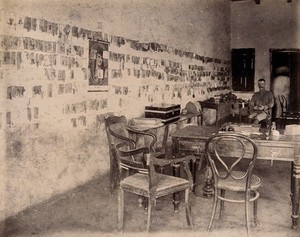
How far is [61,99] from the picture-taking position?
394 cm

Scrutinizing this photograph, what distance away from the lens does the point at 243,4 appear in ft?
38.6

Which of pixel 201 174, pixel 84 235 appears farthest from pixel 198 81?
pixel 84 235

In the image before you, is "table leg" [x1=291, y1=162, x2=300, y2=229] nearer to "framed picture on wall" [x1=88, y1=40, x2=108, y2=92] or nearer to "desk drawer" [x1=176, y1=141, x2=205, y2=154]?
"desk drawer" [x1=176, y1=141, x2=205, y2=154]

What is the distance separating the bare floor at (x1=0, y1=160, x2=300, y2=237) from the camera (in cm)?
309

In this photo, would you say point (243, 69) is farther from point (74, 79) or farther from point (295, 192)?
point (295, 192)

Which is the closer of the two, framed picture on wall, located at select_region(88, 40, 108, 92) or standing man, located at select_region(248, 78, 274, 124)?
framed picture on wall, located at select_region(88, 40, 108, 92)

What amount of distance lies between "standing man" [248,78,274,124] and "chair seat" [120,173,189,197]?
196 inches

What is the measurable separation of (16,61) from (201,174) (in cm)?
291

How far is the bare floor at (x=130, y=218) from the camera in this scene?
309 centimetres

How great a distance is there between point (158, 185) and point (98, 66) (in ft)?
7.22

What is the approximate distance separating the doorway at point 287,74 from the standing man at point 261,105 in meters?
3.38

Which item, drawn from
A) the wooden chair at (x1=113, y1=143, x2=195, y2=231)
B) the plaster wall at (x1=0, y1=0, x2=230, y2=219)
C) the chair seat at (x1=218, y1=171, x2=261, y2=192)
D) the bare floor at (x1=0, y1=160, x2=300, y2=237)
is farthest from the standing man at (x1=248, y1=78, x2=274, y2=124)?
the wooden chair at (x1=113, y1=143, x2=195, y2=231)

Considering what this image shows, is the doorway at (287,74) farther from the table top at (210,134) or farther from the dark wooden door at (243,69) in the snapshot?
the table top at (210,134)

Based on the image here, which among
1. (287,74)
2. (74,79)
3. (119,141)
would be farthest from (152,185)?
(287,74)
